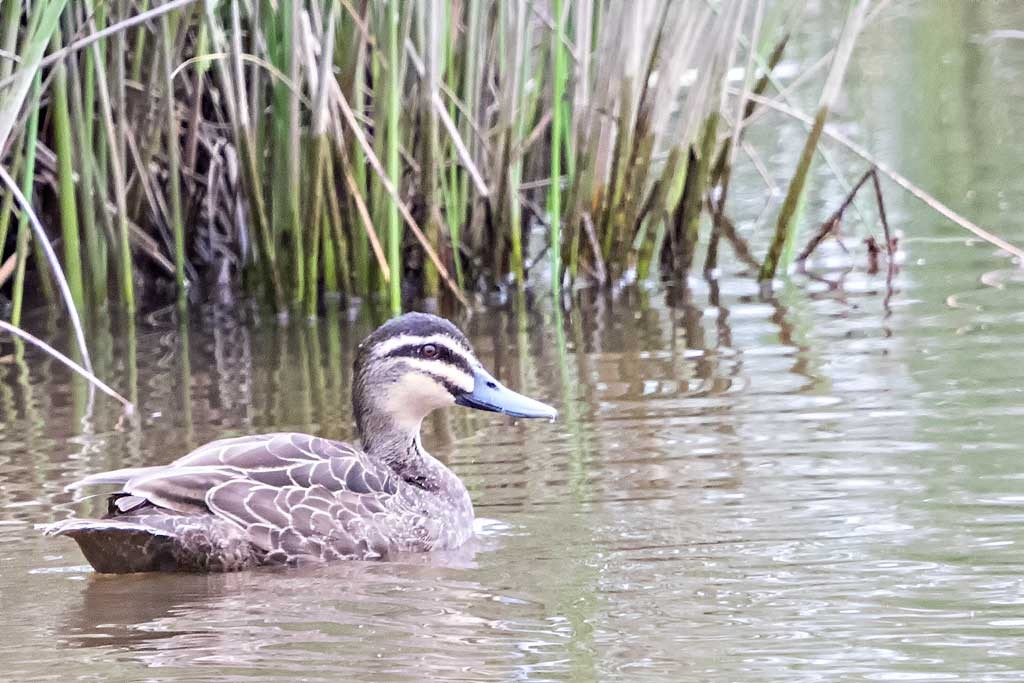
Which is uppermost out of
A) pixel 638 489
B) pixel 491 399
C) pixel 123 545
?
pixel 491 399

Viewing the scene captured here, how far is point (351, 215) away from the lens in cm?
962

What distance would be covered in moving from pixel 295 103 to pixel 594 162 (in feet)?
5.32

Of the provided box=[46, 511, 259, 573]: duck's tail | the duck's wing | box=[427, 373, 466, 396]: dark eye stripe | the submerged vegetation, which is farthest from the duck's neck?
the submerged vegetation

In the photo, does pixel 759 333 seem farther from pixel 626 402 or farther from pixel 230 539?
pixel 230 539

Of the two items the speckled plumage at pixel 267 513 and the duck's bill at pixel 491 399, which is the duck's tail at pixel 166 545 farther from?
the duck's bill at pixel 491 399

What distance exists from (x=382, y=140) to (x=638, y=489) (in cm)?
318

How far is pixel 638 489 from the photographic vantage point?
656 cm

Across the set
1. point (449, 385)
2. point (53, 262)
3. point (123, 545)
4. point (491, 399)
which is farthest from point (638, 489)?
point (53, 262)

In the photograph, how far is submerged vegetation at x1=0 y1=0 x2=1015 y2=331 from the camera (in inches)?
358

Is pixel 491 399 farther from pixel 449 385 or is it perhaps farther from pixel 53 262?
pixel 53 262

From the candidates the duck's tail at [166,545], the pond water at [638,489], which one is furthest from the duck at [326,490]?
the pond water at [638,489]

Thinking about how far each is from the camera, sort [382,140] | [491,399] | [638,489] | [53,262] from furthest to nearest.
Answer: [382,140] < [53,262] < [491,399] < [638,489]

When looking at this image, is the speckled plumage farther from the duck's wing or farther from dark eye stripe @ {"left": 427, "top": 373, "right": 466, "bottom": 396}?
dark eye stripe @ {"left": 427, "top": 373, "right": 466, "bottom": 396}

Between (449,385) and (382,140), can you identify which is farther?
(382,140)
